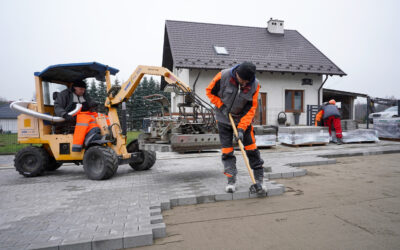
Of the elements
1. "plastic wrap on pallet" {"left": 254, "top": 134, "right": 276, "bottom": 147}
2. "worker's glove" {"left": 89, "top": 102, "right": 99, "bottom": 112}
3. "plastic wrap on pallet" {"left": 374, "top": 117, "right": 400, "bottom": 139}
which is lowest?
"plastic wrap on pallet" {"left": 254, "top": 134, "right": 276, "bottom": 147}

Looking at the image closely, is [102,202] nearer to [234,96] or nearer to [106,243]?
[106,243]

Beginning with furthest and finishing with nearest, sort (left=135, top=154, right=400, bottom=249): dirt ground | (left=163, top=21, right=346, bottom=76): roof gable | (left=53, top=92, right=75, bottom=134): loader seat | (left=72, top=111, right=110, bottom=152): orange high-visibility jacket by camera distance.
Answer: (left=163, top=21, right=346, bottom=76): roof gable
(left=53, top=92, right=75, bottom=134): loader seat
(left=72, top=111, right=110, bottom=152): orange high-visibility jacket
(left=135, top=154, right=400, bottom=249): dirt ground

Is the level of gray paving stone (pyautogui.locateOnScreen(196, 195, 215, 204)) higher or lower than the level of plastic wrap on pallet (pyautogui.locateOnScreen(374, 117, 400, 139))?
lower

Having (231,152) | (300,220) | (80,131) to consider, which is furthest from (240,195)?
(80,131)

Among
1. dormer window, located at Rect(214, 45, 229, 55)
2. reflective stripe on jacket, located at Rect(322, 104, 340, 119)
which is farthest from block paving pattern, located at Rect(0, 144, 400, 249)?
dormer window, located at Rect(214, 45, 229, 55)

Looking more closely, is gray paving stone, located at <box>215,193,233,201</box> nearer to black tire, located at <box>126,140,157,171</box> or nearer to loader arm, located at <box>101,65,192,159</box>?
loader arm, located at <box>101,65,192,159</box>

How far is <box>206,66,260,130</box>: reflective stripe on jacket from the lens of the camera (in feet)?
12.6

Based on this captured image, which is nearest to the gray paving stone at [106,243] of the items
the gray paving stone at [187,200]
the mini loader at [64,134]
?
the gray paving stone at [187,200]

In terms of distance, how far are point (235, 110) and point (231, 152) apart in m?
0.67

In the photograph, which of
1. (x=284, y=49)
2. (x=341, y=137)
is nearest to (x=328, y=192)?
(x=341, y=137)

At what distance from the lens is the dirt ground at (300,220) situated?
241cm

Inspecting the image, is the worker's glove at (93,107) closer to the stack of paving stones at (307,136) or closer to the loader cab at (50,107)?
the loader cab at (50,107)

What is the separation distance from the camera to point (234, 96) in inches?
153

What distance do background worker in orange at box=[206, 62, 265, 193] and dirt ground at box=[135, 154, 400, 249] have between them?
54cm
